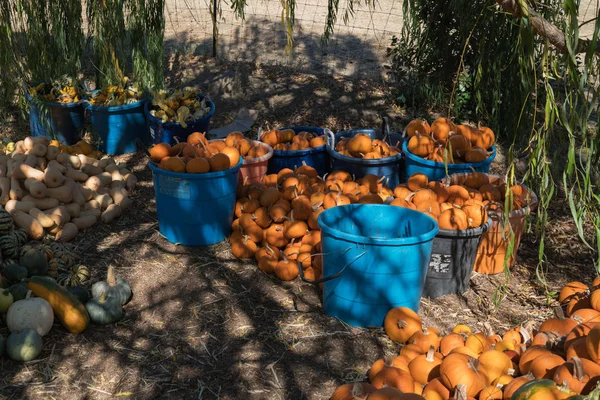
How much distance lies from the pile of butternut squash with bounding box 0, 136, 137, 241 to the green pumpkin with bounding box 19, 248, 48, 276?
1.90 feet

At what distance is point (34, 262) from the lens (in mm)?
4316

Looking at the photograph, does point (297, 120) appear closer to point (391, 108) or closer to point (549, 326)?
point (391, 108)

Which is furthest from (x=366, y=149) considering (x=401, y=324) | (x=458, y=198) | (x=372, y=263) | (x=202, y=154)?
(x=401, y=324)

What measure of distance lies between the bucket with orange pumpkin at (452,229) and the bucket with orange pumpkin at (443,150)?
1.46ft

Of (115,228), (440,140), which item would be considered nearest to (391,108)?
(440,140)

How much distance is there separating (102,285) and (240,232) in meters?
1.17

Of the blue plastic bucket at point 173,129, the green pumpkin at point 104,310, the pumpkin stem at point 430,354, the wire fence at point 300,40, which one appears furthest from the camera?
the wire fence at point 300,40

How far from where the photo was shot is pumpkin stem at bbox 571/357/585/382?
2.74 meters

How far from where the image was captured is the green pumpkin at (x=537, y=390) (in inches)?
105

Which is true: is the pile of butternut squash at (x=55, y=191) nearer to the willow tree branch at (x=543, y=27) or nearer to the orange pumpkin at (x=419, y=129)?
the orange pumpkin at (x=419, y=129)

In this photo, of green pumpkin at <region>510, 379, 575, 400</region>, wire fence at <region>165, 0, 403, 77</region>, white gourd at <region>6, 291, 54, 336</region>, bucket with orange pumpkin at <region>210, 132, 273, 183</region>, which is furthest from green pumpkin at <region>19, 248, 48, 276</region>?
wire fence at <region>165, 0, 403, 77</region>

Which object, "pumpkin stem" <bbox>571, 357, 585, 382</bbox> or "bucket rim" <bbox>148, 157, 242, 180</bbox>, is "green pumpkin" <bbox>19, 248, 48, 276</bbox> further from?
"pumpkin stem" <bbox>571, 357, 585, 382</bbox>

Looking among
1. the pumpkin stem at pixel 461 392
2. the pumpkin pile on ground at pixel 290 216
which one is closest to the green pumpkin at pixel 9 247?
the pumpkin pile on ground at pixel 290 216

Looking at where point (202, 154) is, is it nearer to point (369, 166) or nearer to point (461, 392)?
point (369, 166)
